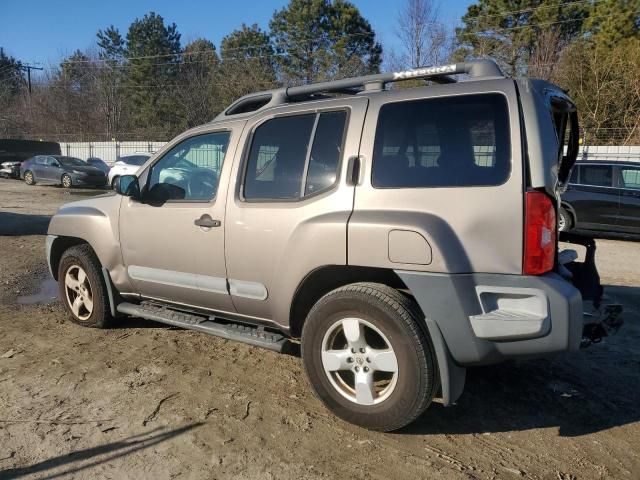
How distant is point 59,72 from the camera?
57.9m

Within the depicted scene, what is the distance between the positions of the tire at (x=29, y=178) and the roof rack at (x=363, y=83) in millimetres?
23657

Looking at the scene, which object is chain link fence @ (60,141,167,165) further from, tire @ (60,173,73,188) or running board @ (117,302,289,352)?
running board @ (117,302,289,352)

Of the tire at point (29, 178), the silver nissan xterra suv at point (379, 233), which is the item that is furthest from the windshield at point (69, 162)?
the silver nissan xterra suv at point (379, 233)

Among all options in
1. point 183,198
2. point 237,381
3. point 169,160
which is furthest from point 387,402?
point 169,160

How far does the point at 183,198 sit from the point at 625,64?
27996 mm

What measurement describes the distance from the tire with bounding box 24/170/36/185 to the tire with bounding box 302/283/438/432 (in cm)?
2495

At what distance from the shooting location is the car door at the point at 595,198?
11.0m

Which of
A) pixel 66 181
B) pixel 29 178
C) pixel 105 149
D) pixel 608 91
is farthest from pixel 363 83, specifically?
pixel 105 149

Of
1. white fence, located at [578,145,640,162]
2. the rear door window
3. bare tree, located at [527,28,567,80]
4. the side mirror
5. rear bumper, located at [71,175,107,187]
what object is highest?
bare tree, located at [527,28,567,80]

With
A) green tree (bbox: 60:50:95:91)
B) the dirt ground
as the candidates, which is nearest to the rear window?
the dirt ground

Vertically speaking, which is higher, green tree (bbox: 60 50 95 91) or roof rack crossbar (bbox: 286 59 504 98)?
green tree (bbox: 60 50 95 91)

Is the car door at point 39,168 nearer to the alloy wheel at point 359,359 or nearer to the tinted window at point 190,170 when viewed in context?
the tinted window at point 190,170

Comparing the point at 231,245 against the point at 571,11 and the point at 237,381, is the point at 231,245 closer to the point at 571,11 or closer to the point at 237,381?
the point at 237,381

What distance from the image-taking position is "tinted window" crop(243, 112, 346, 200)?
3688 millimetres
